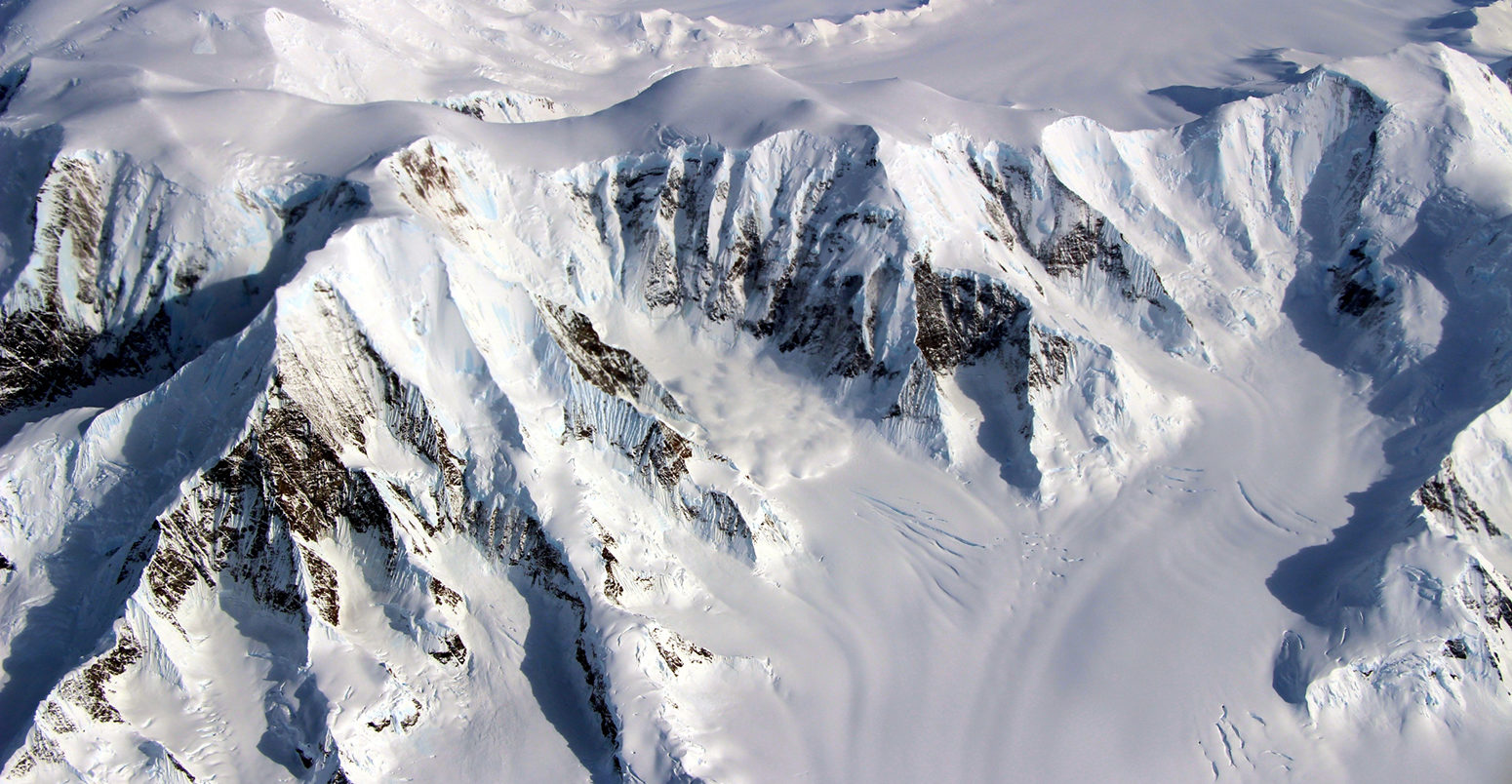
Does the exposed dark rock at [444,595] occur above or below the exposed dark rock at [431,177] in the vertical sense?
below

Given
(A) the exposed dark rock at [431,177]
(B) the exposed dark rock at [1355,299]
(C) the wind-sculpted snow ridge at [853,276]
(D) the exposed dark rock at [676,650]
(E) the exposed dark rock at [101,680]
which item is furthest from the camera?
(B) the exposed dark rock at [1355,299]

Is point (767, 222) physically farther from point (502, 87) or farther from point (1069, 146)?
point (502, 87)

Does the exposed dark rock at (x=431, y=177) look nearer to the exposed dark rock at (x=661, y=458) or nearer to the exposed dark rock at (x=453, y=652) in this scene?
the exposed dark rock at (x=661, y=458)

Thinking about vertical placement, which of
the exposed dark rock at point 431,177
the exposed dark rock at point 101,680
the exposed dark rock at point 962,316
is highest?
the exposed dark rock at point 431,177

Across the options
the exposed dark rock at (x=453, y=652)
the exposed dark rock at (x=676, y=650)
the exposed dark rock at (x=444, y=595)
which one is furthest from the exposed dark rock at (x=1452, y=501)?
the exposed dark rock at (x=444, y=595)

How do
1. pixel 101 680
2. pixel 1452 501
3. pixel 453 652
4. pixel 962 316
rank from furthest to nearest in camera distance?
pixel 962 316
pixel 1452 501
pixel 453 652
pixel 101 680

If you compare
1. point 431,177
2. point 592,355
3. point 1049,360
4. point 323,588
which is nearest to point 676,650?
point 323,588

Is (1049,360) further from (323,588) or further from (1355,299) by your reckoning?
(323,588)

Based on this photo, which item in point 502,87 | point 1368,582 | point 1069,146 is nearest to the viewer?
point 1368,582

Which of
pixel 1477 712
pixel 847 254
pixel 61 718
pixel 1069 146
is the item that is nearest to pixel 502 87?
pixel 847 254
